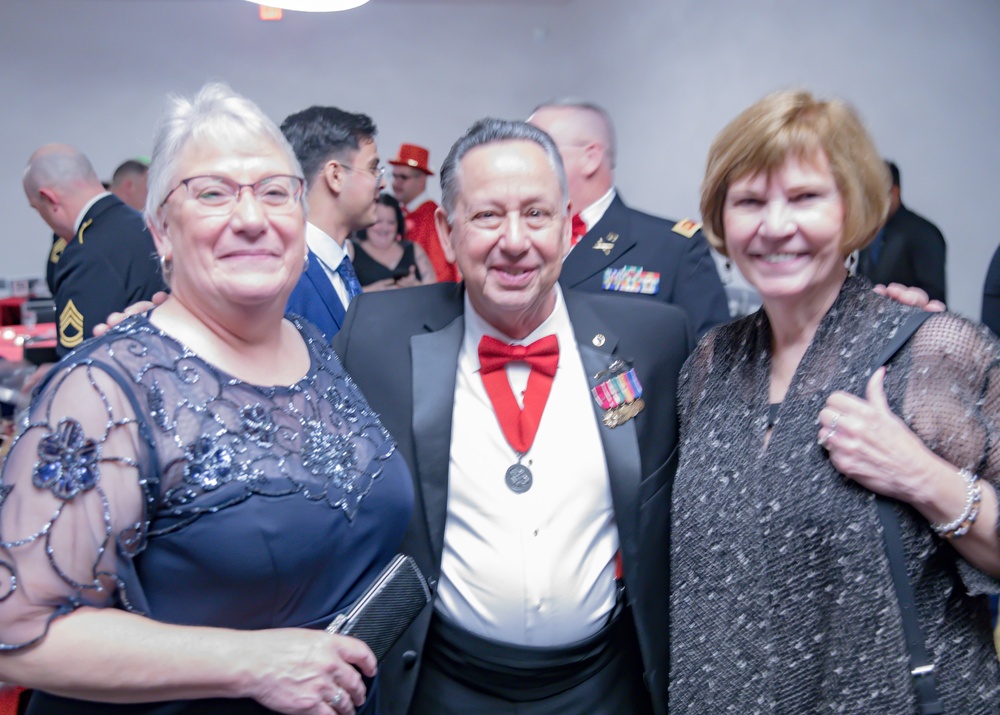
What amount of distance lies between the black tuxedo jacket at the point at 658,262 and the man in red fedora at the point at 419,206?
3388 millimetres

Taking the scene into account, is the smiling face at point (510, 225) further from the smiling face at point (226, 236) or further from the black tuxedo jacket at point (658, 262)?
the black tuxedo jacket at point (658, 262)

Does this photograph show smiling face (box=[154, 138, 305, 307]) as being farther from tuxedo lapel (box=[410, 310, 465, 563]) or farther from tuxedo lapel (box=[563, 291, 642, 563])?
tuxedo lapel (box=[563, 291, 642, 563])

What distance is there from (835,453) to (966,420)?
0.20 meters

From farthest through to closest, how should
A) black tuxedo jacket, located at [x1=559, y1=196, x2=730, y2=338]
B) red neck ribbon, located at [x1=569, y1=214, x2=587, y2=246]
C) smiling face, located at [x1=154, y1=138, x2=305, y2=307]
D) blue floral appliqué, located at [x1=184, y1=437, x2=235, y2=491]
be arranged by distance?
red neck ribbon, located at [x1=569, y1=214, x2=587, y2=246] → black tuxedo jacket, located at [x1=559, y1=196, x2=730, y2=338] → smiling face, located at [x1=154, y1=138, x2=305, y2=307] → blue floral appliqué, located at [x1=184, y1=437, x2=235, y2=491]

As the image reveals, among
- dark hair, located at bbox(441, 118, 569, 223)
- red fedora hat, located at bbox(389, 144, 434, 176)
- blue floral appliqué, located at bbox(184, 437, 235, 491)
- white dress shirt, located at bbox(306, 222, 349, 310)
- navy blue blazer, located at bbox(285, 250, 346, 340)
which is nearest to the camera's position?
blue floral appliqué, located at bbox(184, 437, 235, 491)

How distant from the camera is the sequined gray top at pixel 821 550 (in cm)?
141

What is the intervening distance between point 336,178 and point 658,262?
3.67ft

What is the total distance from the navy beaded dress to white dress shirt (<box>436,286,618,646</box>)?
0.28 metres

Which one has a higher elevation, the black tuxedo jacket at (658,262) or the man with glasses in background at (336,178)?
the man with glasses in background at (336,178)

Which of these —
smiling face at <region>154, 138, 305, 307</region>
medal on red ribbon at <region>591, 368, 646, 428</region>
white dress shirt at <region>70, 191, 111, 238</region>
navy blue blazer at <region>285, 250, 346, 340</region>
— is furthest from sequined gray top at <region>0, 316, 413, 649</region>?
white dress shirt at <region>70, 191, 111, 238</region>

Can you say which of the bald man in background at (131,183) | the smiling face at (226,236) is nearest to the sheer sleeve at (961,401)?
the smiling face at (226,236)

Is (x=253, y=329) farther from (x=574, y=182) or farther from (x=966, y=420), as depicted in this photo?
(x=574, y=182)

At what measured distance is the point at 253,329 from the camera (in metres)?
1.50

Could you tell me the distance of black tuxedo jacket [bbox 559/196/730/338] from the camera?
298 cm
